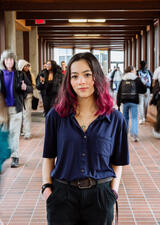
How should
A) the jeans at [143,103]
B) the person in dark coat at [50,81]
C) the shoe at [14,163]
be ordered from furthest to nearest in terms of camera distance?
the jeans at [143,103], the person in dark coat at [50,81], the shoe at [14,163]

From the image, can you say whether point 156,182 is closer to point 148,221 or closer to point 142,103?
point 148,221

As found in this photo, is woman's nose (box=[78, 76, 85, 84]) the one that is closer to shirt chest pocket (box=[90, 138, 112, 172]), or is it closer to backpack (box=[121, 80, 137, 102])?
shirt chest pocket (box=[90, 138, 112, 172])

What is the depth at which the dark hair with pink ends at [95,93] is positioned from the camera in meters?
1.68

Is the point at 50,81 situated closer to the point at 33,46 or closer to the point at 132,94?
the point at 132,94

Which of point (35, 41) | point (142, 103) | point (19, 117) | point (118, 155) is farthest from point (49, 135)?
point (35, 41)

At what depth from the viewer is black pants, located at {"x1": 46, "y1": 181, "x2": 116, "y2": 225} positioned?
1578 mm

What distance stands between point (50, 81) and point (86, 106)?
5023 mm

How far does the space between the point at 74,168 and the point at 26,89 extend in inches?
143

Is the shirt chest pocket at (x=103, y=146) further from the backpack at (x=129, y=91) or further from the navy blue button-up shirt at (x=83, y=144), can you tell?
the backpack at (x=129, y=91)

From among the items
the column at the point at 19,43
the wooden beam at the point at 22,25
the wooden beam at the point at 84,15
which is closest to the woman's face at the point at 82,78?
the wooden beam at the point at 84,15

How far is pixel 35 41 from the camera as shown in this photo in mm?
15453

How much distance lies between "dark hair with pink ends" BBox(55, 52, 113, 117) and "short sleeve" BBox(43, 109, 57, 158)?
0.05 metres

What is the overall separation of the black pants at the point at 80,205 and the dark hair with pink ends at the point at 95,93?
1.18 ft

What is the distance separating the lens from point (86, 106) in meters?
1.74
